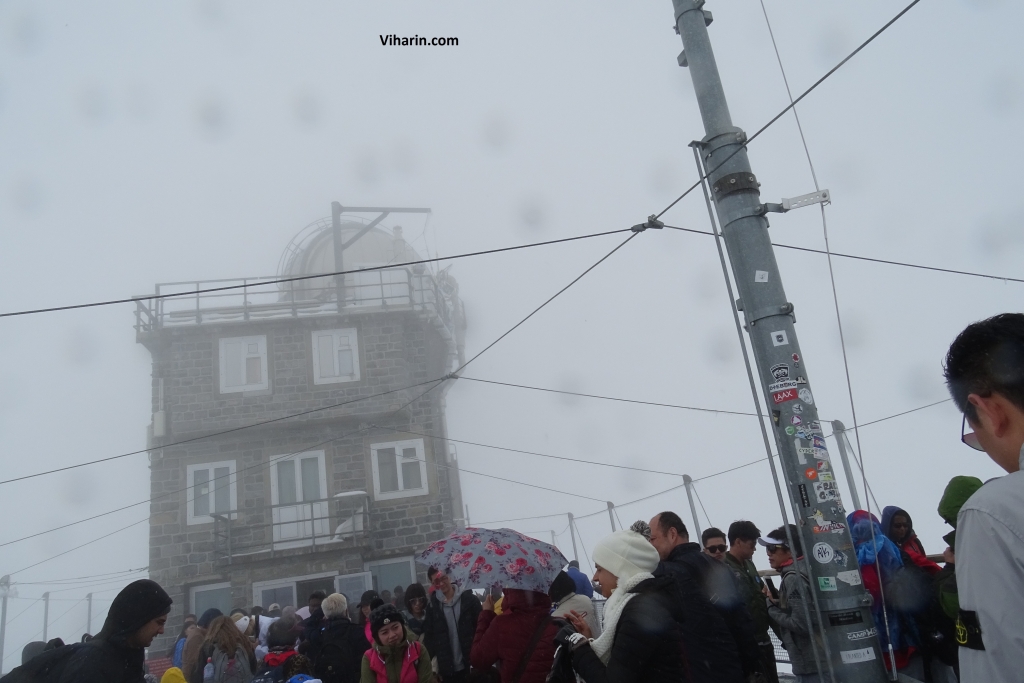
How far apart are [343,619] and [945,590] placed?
4864 mm

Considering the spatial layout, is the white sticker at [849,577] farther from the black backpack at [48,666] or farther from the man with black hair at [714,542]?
the black backpack at [48,666]

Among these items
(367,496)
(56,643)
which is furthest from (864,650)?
(367,496)

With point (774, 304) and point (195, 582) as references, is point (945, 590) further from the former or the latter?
point (195, 582)

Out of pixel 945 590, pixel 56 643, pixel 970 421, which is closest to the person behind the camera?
pixel 970 421

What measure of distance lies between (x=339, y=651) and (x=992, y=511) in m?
6.02

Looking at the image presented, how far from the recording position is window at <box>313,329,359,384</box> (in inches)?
822

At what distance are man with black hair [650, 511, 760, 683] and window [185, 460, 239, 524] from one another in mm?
17694

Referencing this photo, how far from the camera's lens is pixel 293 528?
19.6 meters

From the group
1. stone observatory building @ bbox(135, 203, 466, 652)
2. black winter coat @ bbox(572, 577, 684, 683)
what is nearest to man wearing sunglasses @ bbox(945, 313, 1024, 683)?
black winter coat @ bbox(572, 577, 684, 683)

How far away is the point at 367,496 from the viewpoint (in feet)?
64.8

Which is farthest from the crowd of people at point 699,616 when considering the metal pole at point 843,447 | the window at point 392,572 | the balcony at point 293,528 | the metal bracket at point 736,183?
the window at point 392,572

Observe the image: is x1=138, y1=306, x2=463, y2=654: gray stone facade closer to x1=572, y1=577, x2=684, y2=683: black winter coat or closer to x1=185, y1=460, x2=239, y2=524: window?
x1=185, y1=460, x2=239, y2=524: window

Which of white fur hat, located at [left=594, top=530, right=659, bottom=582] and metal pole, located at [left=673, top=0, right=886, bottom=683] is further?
metal pole, located at [left=673, top=0, right=886, bottom=683]

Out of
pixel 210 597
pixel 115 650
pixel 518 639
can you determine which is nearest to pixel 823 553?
pixel 518 639
